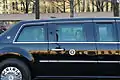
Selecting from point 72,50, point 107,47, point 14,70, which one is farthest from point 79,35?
point 14,70

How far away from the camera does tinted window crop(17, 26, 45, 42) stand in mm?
7164

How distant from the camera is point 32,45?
7121 millimetres

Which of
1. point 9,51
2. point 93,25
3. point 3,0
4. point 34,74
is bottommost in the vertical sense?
point 34,74

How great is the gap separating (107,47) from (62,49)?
974mm

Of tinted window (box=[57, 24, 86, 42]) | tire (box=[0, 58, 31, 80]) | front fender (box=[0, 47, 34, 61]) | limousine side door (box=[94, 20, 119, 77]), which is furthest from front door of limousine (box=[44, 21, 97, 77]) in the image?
tire (box=[0, 58, 31, 80])

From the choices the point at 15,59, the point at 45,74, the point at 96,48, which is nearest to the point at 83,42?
the point at 96,48

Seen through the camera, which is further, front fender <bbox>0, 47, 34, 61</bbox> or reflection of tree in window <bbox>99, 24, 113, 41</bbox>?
front fender <bbox>0, 47, 34, 61</bbox>

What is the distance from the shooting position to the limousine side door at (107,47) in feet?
22.6

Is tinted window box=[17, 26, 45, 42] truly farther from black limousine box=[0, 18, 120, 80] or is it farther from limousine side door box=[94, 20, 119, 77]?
limousine side door box=[94, 20, 119, 77]

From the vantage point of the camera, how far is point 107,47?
693cm

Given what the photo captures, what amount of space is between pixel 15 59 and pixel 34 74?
551mm

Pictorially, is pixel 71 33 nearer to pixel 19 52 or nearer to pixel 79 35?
pixel 79 35

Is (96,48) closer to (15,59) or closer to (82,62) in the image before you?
(82,62)

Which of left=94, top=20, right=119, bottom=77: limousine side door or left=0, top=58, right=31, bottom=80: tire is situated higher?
left=94, top=20, right=119, bottom=77: limousine side door
